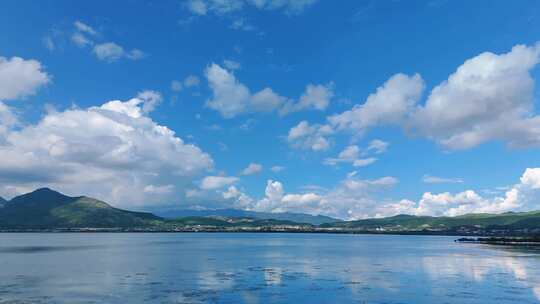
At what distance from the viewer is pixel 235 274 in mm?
71500

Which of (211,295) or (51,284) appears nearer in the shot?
(211,295)

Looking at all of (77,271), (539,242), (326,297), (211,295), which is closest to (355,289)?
(326,297)

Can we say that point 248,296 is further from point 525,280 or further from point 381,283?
point 525,280

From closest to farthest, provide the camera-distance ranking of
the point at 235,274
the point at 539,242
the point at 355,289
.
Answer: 1. the point at 355,289
2. the point at 235,274
3. the point at 539,242

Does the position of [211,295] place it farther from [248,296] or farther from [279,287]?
[279,287]

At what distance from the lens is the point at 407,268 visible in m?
84.1

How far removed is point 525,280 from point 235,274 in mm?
42647

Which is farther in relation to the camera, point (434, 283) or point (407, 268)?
point (407, 268)

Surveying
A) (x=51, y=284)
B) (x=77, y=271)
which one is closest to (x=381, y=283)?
(x=51, y=284)

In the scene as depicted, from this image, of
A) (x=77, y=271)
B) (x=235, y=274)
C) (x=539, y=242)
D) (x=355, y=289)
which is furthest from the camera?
(x=539, y=242)

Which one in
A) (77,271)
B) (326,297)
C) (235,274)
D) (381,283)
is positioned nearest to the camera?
(326,297)

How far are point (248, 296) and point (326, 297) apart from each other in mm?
8654

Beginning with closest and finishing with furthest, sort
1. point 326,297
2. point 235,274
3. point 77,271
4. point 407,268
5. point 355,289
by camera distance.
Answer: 1. point 326,297
2. point 355,289
3. point 235,274
4. point 77,271
5. point 407,268

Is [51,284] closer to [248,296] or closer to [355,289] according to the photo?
[248,296]
